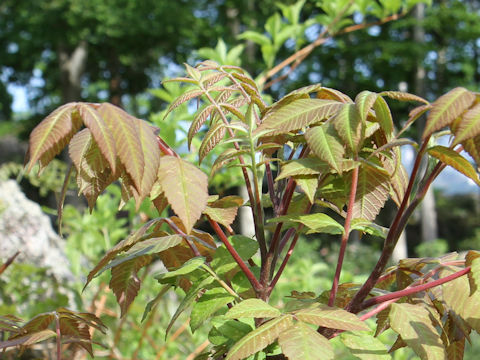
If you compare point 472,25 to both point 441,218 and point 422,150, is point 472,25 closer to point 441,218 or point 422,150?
point 441,218

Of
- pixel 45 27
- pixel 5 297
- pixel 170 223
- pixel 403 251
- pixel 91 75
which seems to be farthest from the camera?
pixel 91 75

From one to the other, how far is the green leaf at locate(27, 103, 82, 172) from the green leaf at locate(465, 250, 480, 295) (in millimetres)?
470

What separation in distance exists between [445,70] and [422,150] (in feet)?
54.8

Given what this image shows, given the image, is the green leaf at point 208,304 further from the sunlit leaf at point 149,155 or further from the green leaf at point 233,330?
the sunlit leaf at point 149,155

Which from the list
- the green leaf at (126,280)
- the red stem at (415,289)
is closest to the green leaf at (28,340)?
the green leaf at (126,280)

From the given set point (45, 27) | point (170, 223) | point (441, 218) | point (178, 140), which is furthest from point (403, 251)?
point (170, 223)

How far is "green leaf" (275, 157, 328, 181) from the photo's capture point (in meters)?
0.62

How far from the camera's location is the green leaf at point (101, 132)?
0.55 metres

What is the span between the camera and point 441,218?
1638 cm

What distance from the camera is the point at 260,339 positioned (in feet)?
1.88

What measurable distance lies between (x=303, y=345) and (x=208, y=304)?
188mm

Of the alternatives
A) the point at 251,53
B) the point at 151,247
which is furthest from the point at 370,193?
the point at 251,53

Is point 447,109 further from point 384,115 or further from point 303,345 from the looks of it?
point 303,345

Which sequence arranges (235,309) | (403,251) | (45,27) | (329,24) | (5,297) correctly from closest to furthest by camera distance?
(235,309) < (5,297) < (329,24) < (403,251) < (45,27)
